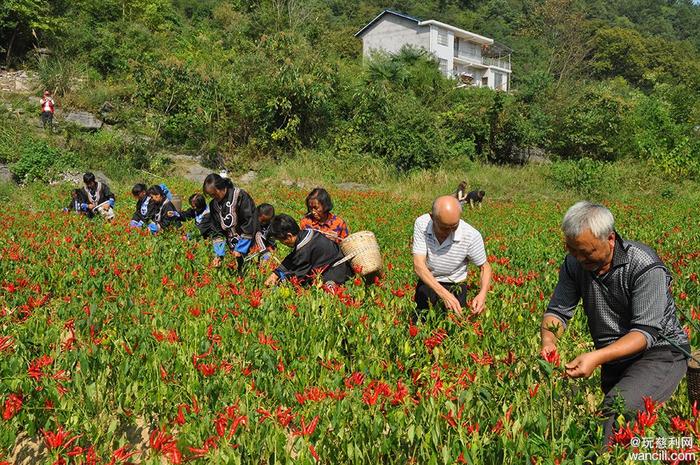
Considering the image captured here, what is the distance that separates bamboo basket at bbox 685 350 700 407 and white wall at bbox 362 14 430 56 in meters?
44.1

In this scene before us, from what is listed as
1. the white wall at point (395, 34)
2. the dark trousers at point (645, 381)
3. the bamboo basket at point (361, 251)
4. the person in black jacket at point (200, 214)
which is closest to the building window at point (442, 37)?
the white wall at point (395, 34)

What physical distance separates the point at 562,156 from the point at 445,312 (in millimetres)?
24074

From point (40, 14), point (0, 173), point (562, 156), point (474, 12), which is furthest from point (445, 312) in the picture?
point (474, 12)

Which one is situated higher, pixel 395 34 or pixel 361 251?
pixel 395 34

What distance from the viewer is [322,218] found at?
Result: 6301mm

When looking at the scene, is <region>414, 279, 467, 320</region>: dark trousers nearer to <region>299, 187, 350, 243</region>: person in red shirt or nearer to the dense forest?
<region>299, 187, 350, 243</region>: person in red shirt

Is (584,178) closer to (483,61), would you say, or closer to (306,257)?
(306,257)

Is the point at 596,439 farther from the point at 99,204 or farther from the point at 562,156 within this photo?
the point at 562,156

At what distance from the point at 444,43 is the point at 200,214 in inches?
1658

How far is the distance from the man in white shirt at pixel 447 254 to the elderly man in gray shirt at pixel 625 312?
132 centimetres

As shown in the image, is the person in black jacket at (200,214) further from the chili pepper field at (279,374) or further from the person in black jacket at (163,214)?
the chili pepper field at (279,374)

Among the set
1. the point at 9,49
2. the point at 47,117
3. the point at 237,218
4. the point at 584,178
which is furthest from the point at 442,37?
the point at 237,218

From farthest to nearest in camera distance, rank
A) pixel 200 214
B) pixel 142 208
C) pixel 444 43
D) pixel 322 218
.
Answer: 1. pixel 444 43
2. pixel 142 208
3. pixel 200 214
4. pixel 322 218

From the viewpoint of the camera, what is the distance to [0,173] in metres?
17.4
